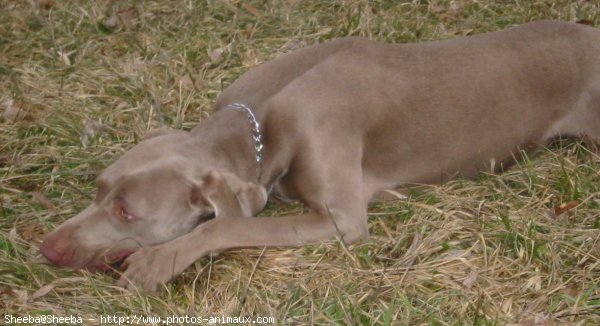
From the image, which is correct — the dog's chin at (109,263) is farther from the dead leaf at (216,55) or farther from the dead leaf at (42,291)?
the dead leaf at (216,55)

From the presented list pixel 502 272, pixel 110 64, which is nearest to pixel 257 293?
pixel 502 272

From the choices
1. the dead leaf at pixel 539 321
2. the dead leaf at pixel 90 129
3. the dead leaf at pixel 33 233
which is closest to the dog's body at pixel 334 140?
the dead leaf at pixel 33 233

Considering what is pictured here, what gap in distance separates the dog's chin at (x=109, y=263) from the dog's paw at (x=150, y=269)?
0.07m

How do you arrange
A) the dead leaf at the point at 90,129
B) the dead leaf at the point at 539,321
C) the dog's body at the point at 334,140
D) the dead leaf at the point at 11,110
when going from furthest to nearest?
the dead leaf at the point at 11,110 → the dead leaf at the point at 90,129 → the dog's body at the point at 334,140 → the dead leaf at the point at 539,321

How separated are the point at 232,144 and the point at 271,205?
499 millimetres

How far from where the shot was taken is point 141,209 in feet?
14.2

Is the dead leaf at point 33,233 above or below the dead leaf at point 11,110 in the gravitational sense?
below

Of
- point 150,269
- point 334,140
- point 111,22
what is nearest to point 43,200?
point 150,269

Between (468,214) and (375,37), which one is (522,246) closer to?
(468,214)

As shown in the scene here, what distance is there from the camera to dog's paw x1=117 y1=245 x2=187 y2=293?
421 cm

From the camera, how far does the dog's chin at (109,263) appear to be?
432 centimetres

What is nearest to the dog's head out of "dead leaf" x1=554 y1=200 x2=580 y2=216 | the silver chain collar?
the silver chain collar

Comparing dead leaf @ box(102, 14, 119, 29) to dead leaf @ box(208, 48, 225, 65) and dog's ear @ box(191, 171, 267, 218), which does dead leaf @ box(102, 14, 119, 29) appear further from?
dog's ear @ box(191, 171, 267, 218)

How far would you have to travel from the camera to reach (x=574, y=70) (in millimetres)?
5434
